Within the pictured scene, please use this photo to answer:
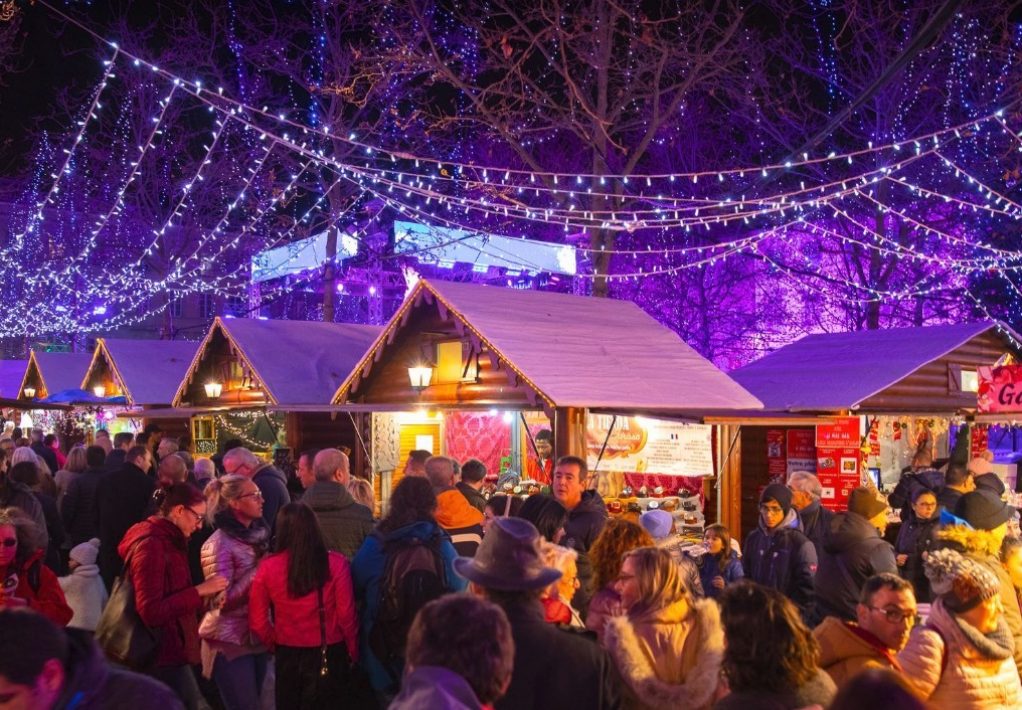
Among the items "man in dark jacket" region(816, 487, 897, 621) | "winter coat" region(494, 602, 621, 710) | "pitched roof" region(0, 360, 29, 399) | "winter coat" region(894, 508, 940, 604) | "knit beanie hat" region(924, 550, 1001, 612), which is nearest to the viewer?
"winter coat" region(494, 602, 621, 710)

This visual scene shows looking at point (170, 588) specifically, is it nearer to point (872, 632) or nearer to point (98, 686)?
point (98, 686)

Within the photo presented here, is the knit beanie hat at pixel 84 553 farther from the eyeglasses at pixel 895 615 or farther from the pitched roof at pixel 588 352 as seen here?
the pitched roof at pixel 588 352

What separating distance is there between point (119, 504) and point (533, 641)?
6.32 meters

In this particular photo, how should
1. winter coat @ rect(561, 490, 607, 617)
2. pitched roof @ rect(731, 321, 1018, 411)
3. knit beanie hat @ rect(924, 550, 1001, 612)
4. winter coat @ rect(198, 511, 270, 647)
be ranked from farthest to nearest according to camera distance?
pitched roof @ rect(731, 321, 1018, 411), winter coat @ rect(561, 490, 607, 617), winter coat @ rect(198, 511, 270, 647), knit beanie hat @ rect(924, 550, 1001, 612)

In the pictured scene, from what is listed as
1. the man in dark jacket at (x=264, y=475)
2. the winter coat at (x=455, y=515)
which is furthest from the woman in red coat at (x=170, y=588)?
the man in dark jacket at (x=264, y=475)

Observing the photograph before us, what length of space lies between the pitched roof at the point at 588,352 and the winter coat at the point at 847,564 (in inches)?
170

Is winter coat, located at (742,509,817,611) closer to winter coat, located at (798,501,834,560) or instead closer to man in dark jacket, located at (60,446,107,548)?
winter coat, located at (798,501,834,560)

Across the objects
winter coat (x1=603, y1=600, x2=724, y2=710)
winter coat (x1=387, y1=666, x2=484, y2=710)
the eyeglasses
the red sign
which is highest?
the red sign

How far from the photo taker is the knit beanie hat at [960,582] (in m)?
4.31

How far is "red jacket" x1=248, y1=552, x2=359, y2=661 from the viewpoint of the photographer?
525 centimetres

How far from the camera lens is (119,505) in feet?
28.7

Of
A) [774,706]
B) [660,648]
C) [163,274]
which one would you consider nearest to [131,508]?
[660,648]

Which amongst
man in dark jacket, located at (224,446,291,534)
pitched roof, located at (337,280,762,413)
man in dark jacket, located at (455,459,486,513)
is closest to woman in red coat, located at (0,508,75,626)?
man in dark jacket, located at (224,446,291,534)

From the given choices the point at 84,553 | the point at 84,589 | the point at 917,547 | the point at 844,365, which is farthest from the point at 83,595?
the point at 844,365
